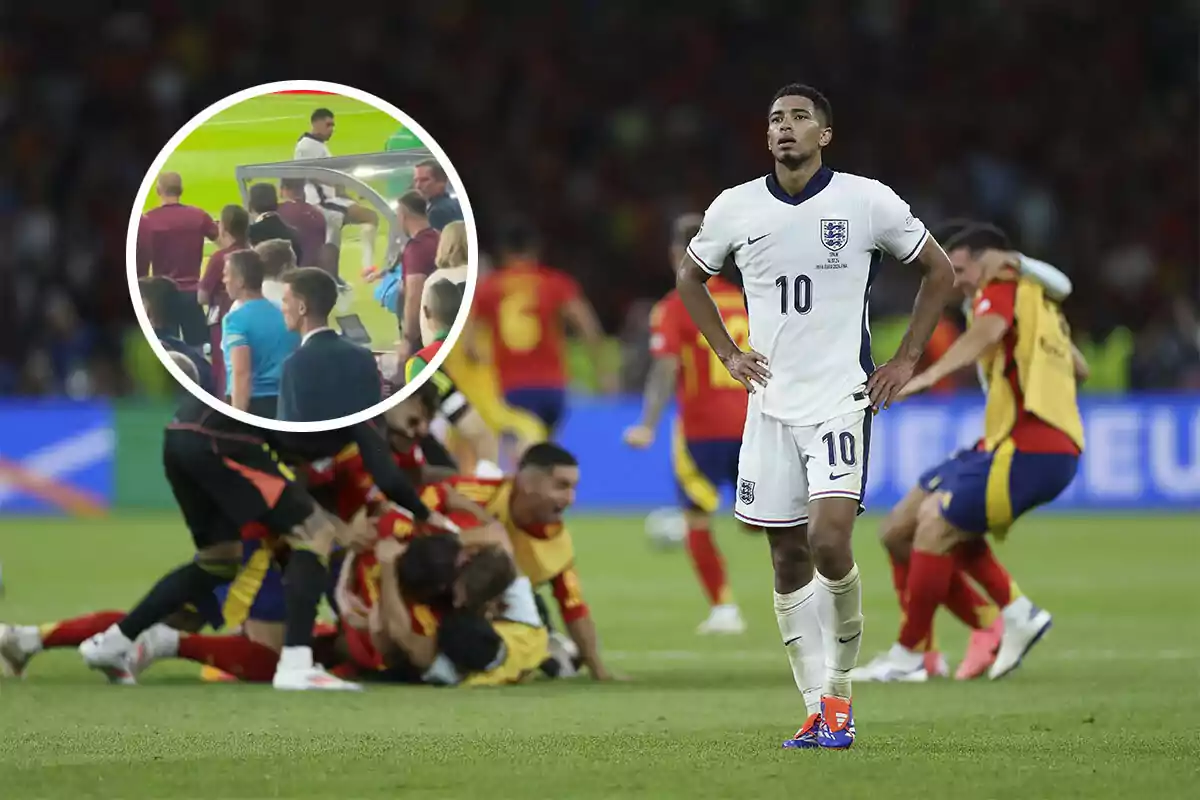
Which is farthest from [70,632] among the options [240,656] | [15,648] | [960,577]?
[960,577]

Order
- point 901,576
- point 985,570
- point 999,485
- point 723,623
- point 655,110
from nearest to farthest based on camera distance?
point 999,485, point 985,570, point 901,576, point 723,623, point 655,110

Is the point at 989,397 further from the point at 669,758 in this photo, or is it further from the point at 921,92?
the point at 921,92

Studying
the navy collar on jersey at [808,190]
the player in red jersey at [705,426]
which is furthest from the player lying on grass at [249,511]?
the player in red jersey at [705,426]

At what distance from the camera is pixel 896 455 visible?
1980 cm

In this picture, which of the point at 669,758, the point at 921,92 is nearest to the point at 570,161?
the point at 921,92

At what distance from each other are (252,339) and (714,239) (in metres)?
2.03

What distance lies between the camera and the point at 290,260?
7.88 m

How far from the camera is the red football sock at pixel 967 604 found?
951cm

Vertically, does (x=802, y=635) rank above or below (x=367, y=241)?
below

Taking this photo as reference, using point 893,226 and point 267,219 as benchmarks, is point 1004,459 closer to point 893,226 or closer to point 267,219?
point 893,226

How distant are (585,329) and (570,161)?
384 inches

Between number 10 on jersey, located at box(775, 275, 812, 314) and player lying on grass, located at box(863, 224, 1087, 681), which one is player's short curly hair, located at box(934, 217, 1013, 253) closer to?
player lying on grass, located at box(863, 224, 1087, 681)

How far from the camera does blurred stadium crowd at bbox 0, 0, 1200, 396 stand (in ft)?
80.1

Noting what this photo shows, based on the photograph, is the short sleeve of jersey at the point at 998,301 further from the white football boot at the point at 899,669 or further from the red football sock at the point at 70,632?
the red football sock at the point at 70,632
